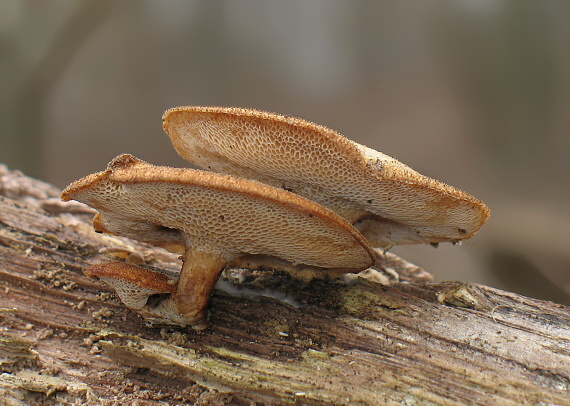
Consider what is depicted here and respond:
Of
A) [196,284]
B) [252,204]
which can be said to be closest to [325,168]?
[252,204]

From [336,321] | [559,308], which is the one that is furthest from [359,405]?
[559,308]

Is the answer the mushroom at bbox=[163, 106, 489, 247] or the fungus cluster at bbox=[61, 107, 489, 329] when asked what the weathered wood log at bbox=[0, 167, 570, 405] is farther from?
the mushroom at bbox=[163, 106, 489, 247]

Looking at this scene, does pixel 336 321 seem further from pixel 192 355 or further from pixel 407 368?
pixel 192 355

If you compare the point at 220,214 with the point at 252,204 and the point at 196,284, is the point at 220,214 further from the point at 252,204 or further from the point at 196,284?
the point at 196,284

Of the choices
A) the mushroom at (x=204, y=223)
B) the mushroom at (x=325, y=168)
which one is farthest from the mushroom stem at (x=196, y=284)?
the mushroom at (x=325, y=168)

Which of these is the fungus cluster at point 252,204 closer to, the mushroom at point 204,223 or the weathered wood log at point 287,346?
the mushroom at point 204,223

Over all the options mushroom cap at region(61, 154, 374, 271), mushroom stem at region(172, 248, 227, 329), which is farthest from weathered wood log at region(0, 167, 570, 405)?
mushroom cap at region(61, 154, 374, 271)
